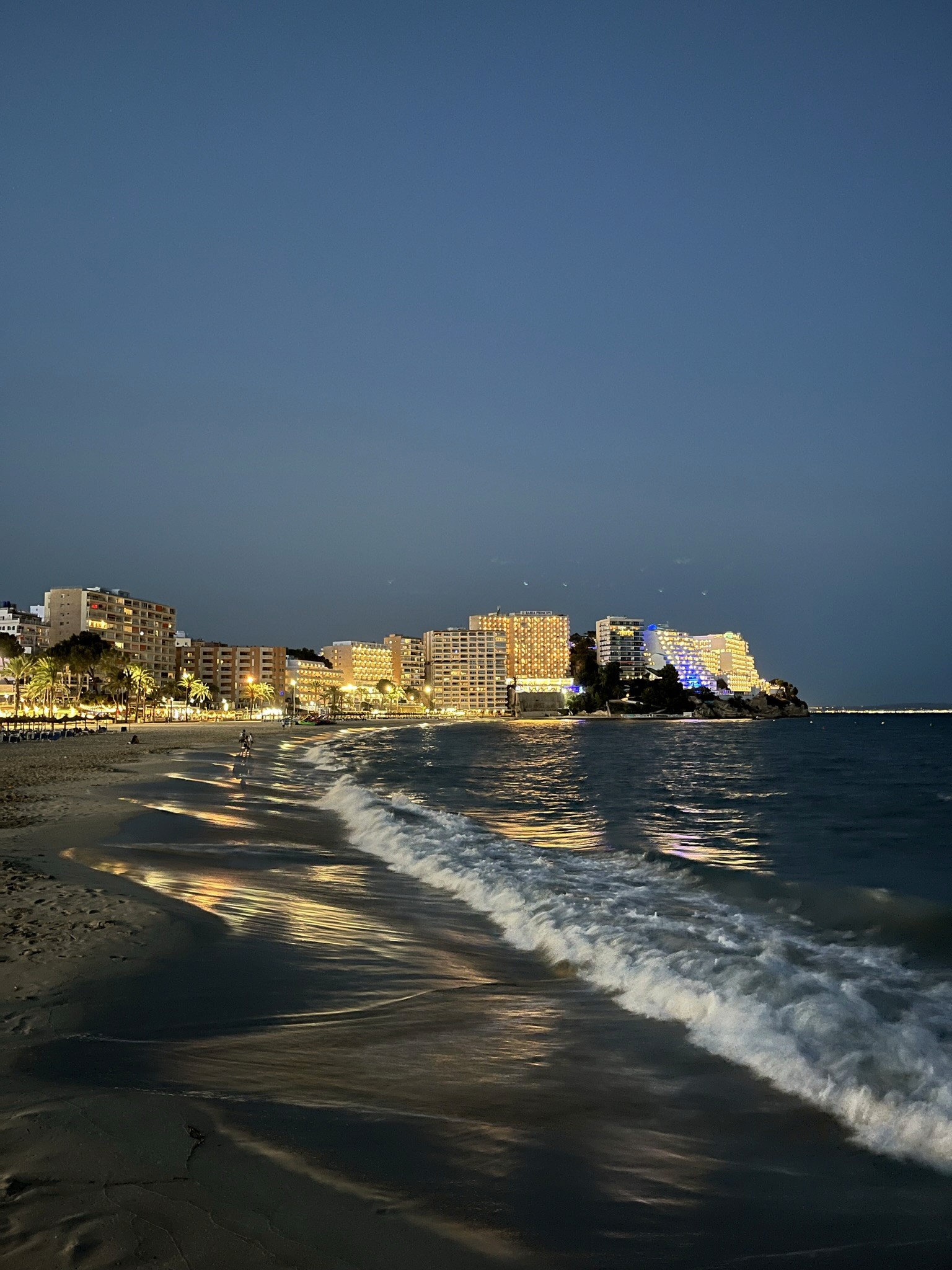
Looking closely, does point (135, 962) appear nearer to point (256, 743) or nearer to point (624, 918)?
point (624, 918)

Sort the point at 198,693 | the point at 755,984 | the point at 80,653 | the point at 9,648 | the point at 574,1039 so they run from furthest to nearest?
the point at 198,693 → the point at 80,653 → the point at 9,648 → the point at 755,984 → the point at 574,1039

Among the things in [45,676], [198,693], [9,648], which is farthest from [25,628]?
[45,676]

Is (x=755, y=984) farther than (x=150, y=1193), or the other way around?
(x=755, y=984)

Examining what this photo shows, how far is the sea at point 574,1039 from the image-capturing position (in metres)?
4.08

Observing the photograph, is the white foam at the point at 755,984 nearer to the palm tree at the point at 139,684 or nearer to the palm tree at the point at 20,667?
the palm tree at the point at 20,667

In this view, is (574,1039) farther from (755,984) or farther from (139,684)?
(139,684)

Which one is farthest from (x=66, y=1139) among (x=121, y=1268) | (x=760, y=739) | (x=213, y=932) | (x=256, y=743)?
(x=760, y=739)

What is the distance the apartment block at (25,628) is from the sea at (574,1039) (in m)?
193

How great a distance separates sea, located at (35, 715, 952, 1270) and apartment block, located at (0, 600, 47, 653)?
193 m

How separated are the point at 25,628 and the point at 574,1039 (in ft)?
678

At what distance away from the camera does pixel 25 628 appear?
187750 millimetres

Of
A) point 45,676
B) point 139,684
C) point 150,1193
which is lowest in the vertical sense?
point 150,1193

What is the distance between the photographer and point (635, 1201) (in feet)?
13.5

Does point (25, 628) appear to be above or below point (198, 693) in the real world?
above
